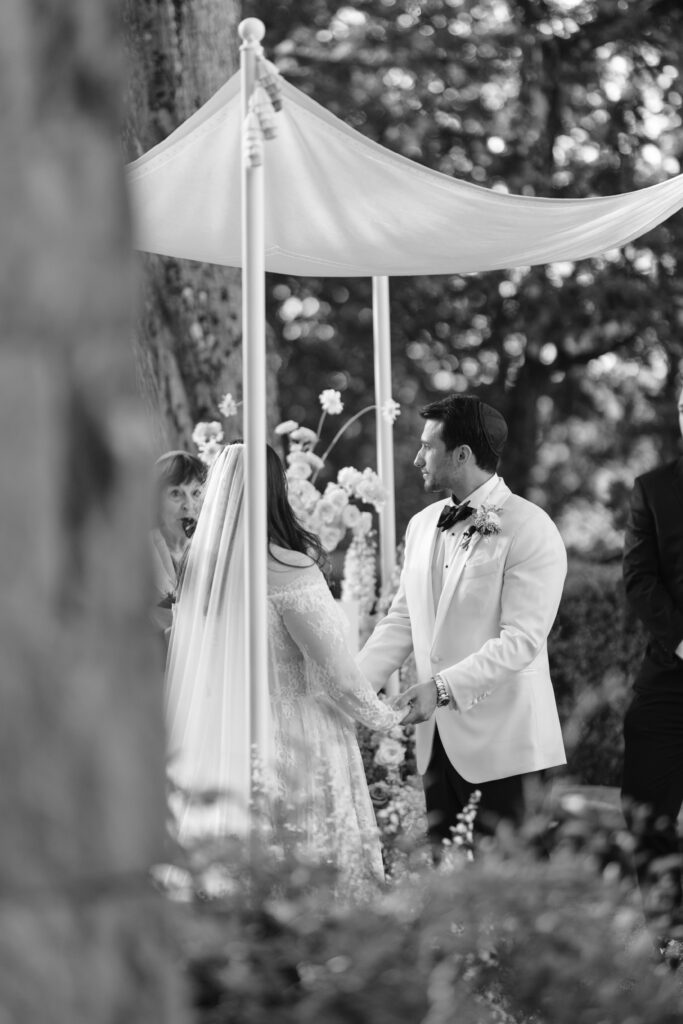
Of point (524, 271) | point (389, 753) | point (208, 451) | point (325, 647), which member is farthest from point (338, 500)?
point (524, 271)

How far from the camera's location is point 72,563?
94 centimetres

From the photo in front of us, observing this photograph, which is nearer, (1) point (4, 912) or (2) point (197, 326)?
(1) point (4, 912)

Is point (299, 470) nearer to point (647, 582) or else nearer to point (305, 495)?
point (305, 495)

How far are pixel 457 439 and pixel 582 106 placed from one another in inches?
341

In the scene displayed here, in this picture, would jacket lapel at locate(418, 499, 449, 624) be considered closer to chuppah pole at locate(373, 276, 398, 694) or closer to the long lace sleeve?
the long lace sleeve

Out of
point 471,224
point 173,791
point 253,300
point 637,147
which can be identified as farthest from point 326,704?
point 637,147

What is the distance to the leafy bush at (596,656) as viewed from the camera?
8.61 m

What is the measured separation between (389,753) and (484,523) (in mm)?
1300

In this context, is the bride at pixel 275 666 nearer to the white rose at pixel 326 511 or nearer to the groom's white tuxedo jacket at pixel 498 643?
the groom's white tuxedo jacket at pixel 498 643

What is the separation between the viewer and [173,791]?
1.48 m

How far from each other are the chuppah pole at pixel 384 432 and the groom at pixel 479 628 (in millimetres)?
1284

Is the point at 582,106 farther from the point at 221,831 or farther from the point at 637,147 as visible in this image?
the point at 221,831

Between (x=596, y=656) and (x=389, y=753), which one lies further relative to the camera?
(x=596, y=656)

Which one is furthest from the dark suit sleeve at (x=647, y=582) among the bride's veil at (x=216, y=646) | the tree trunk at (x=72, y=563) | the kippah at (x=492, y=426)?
the tree trunk at (x=72, y=563)
